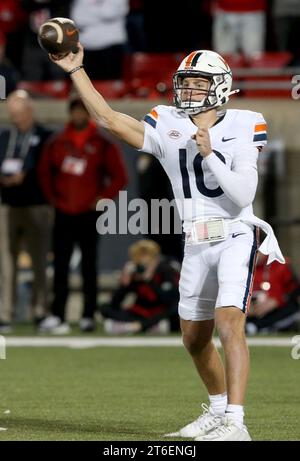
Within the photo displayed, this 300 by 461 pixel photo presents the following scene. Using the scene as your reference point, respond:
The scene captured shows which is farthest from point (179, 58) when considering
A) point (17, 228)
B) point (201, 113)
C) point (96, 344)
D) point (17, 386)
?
point (201, 113)

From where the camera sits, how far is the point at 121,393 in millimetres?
8734

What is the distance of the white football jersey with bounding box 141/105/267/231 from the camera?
6695 millimetres

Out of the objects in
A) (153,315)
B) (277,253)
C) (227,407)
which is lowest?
(153,315)

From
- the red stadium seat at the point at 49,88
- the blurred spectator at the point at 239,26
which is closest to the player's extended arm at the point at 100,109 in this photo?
the red stadium seat at the point at 49,88

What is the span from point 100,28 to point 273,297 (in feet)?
13.7

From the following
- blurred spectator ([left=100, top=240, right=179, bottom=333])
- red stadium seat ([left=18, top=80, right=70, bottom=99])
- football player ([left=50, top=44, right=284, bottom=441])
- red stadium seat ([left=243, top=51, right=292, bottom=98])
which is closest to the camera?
football player ([left=50, top=44, right=284, bottom=441])

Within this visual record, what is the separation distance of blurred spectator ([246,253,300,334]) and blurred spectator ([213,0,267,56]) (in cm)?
356

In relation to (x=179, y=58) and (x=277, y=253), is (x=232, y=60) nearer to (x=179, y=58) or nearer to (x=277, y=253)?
(x=179, y=58)

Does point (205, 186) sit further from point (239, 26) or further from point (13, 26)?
point (13, 26)

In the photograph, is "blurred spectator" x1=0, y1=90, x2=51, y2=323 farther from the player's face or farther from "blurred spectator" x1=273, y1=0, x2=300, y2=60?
the player's face

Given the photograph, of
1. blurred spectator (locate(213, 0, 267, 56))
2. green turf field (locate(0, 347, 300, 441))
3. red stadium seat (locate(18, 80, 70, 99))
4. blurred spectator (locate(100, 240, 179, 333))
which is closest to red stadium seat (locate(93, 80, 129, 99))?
red stadium seat (locate(18, 80, 70, 99))

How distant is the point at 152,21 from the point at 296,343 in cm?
612

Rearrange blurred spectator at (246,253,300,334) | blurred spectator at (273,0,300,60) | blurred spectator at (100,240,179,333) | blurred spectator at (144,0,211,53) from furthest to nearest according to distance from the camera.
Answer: blurred spectator at (144,0,211,53), blurred spectator at (273,0,300,60), blurred spectator at (100,240,179,333), blurred spectator at (246,253,300,334)

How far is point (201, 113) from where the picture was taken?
22.2 feet
